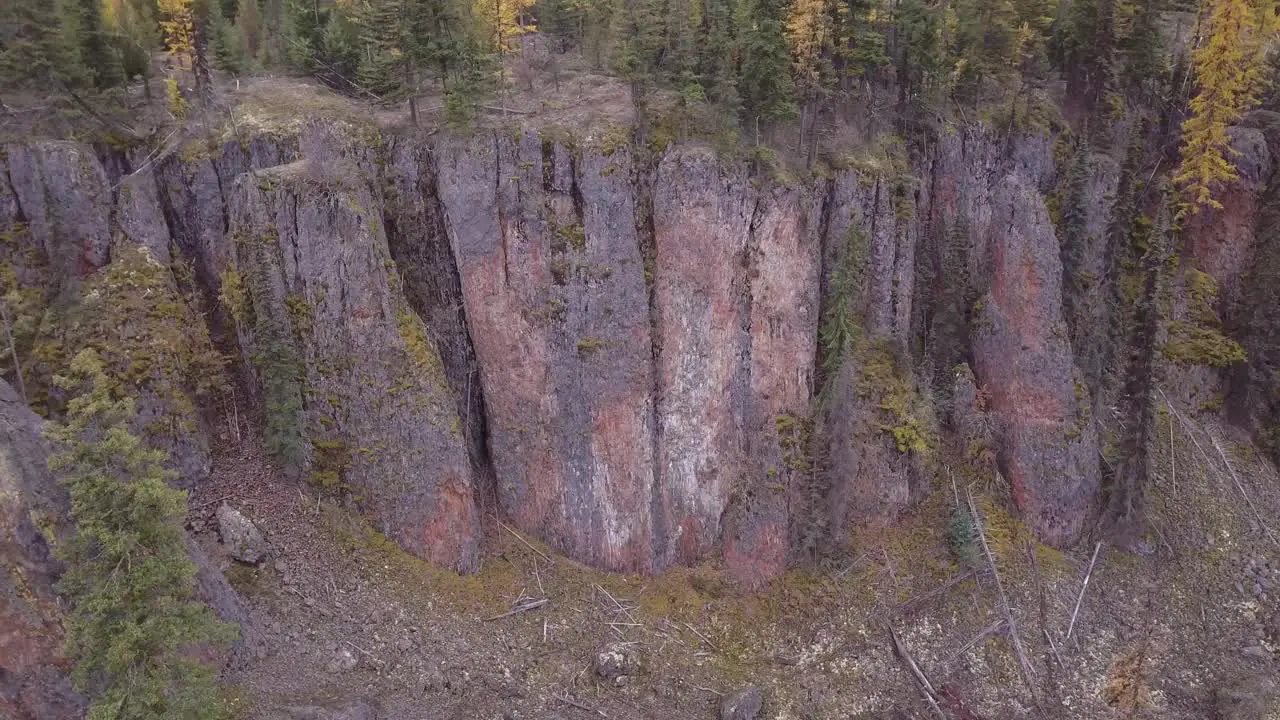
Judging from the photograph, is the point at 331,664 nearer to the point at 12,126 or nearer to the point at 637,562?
the point at 637,562

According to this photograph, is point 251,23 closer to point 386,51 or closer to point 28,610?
point 386,51

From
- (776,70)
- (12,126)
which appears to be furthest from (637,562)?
(12,126)

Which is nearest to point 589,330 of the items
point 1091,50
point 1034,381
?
point 1034,381

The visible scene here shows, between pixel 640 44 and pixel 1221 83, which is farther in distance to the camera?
pixel 1221 83

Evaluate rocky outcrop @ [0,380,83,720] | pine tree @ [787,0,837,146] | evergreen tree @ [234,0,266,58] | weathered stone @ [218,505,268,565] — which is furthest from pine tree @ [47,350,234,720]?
evergreen tree @ [234,0,266,58]

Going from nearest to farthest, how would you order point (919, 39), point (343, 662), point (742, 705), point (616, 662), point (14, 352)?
point (343, 662)
point (14, 352)
point (742, 705)
point (616, 662)
point (919, 39)

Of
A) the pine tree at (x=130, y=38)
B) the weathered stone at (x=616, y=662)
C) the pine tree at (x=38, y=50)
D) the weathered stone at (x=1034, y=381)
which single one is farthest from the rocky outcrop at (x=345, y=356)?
the weathered stone at (x=1034, y=381)
